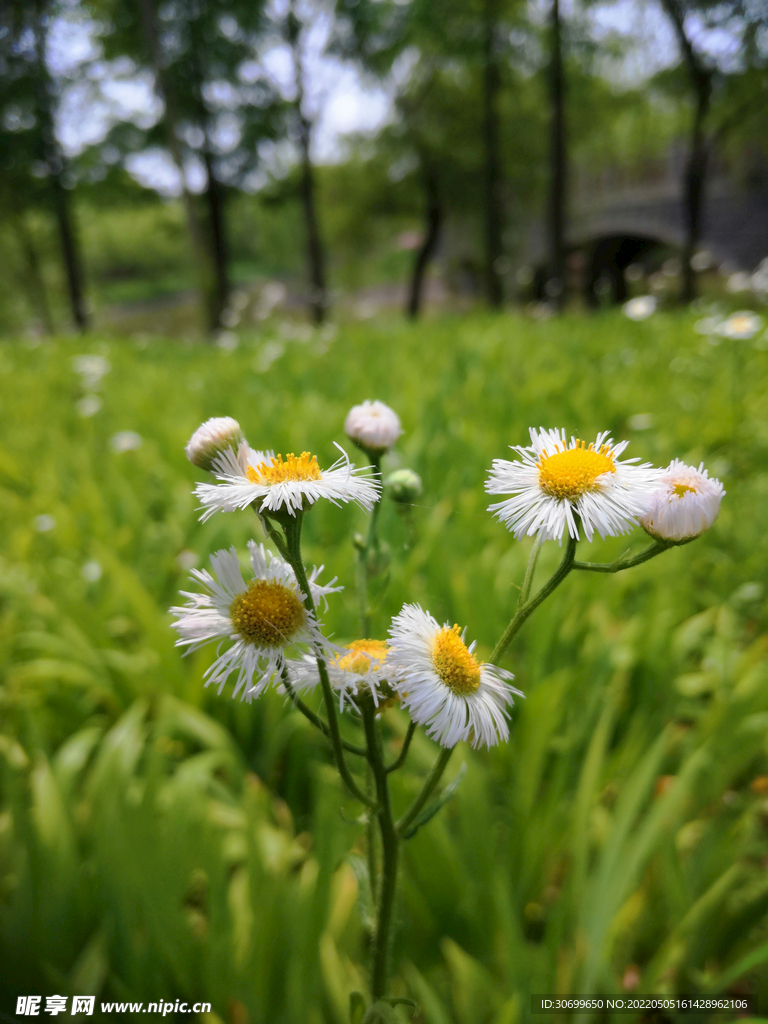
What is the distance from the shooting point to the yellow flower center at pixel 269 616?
0.74ft

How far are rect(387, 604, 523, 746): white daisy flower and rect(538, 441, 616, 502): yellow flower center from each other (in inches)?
2.5

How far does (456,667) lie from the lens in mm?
223

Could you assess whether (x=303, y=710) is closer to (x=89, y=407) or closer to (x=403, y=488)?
(x=403, y=488)

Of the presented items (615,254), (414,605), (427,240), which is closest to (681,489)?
(414,605)

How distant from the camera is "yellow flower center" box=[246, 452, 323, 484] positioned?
0.75ft

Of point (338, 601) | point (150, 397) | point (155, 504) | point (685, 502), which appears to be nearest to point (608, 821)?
point (338, 601)

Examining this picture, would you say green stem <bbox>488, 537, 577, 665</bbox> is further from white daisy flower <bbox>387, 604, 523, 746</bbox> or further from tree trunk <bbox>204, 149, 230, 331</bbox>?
tree trunk <bbox>204, 149, 230, 331</bbox>

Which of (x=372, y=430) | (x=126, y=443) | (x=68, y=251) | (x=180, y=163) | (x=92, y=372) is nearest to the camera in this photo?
(x=372, y=430)

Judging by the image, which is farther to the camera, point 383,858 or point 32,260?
point 32,260

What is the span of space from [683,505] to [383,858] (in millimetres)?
202

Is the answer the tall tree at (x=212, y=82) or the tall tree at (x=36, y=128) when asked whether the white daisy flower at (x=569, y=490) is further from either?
the tall tree at (x=36, y=128)

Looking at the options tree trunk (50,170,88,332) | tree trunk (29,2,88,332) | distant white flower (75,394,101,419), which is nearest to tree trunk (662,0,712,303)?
distant white flower (75,394,101,419)

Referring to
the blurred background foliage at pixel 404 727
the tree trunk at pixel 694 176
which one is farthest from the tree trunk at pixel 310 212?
the blurred background foliage at pixel 404 727

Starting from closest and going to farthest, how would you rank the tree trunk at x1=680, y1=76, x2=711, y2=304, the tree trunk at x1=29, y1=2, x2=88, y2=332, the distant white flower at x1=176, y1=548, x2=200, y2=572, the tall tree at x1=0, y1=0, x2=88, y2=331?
the distant white flower at x1=176, y1=548, x2=200, y2=572, the tree trunk at x1=680, y1=76, x2=711, y2=304, the tall tree at x1=0, y1=0, x2=88, y2=331, the tree trunk at x1=29, y1=2, x2=88, y2=332
